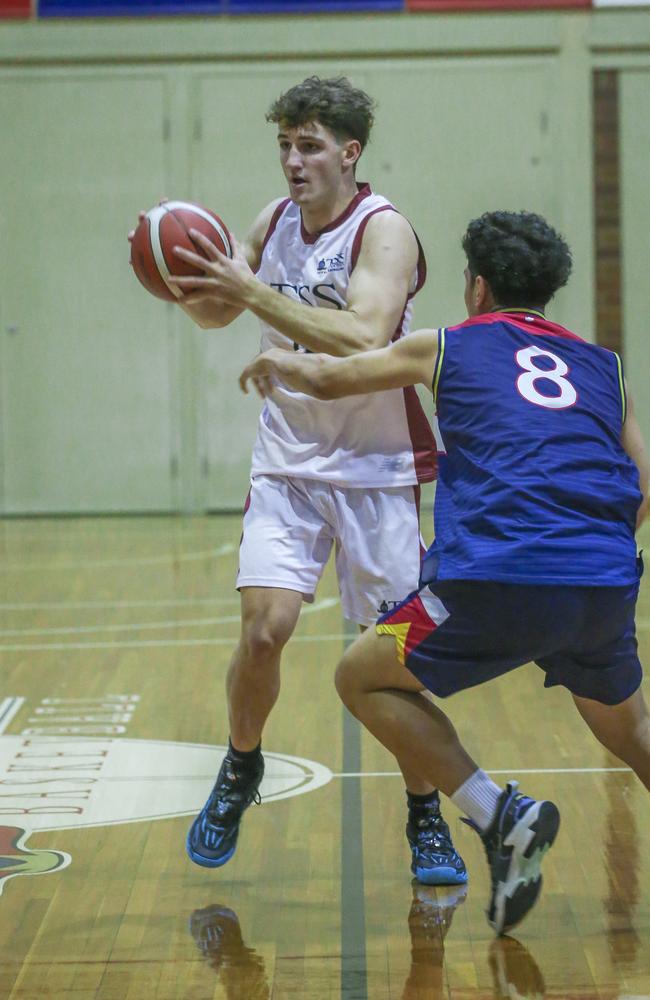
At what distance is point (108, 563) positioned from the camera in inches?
335

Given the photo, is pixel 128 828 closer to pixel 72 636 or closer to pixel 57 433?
pixel 72 636

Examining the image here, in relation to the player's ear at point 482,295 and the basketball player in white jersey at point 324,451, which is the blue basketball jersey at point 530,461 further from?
the basketball player in white jersey at point 324,451

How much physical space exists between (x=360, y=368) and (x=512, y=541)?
504 millimetres

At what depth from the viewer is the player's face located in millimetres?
3338

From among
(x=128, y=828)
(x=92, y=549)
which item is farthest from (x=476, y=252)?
(x=92, y=549)

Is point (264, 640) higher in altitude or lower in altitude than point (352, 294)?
lower

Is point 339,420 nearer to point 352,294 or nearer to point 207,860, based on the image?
point 352,294

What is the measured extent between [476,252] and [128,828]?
1767 mm

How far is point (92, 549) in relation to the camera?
9172 mm

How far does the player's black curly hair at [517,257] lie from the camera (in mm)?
2691

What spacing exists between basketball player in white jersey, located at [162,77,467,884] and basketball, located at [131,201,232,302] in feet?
0.20

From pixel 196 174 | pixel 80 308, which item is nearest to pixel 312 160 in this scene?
pixel 196 174

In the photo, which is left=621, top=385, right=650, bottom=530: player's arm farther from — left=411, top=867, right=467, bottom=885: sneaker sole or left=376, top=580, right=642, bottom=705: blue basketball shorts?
left=411, top=867, right=467, bottom=885: sneaker sole

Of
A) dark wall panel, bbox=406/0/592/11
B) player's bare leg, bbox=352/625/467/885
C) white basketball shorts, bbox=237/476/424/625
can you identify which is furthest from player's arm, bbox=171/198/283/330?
dark wall panel, bbox=406/0/592/11
